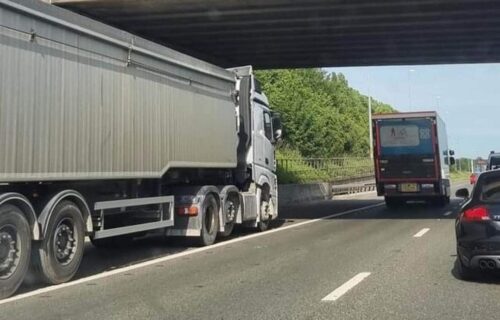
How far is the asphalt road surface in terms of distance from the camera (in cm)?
718

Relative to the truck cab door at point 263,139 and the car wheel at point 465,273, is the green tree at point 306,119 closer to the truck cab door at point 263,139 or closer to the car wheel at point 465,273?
the truck cab door at point 263,139

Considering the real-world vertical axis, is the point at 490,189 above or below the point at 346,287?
above

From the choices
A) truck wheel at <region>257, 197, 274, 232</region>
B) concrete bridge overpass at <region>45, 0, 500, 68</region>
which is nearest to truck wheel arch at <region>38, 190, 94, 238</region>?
truck wheel at <region>257, 197, 274, 232</region>

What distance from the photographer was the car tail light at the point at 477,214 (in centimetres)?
832

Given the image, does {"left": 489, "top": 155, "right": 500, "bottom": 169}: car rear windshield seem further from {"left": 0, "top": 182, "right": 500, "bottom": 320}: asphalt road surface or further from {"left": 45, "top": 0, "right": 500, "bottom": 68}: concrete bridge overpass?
{"left": 0, "top": 182, "right": 500, "bottom": 320}: asphalt road surface

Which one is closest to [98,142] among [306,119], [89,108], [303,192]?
[89,108]

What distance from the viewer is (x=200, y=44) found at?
79.9 feet

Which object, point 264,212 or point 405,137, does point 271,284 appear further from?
A: point 405,137

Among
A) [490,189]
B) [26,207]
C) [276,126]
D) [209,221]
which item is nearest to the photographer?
[26,207]

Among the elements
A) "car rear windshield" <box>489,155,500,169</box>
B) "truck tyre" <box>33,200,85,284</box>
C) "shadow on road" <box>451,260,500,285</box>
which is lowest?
"shadow on road" <box>451,260,500,285</box>

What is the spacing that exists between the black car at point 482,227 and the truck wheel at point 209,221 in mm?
5772

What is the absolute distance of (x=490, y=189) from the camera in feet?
28.5

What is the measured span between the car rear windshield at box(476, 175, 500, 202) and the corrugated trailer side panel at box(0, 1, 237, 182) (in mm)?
5436

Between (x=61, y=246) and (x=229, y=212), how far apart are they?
5.87m
